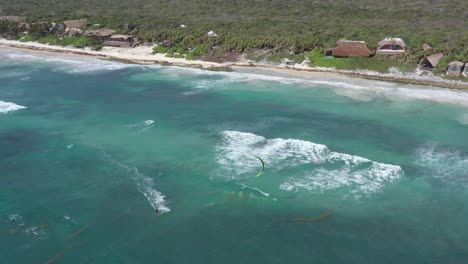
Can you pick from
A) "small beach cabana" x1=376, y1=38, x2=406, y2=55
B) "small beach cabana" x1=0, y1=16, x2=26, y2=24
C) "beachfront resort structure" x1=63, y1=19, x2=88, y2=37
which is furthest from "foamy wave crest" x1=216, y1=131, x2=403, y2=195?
"small beach cabana" x1=0, y1=16, x2=26, y2=24

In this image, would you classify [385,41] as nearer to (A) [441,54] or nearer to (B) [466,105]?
(A) [441,54]

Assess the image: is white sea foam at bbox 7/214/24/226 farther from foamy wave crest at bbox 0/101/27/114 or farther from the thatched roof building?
the thatched roof building

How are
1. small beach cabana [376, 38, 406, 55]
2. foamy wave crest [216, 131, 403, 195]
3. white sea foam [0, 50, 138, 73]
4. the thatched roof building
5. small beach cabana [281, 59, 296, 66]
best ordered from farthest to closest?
white sea foam [0, 50, 138, 73] → small beach cabana [281, 59, 296, 66] → small beach cabana [376, 38, 406, 55] → the thatched roof building → foamy wave crest [216, 131, 403, 195]

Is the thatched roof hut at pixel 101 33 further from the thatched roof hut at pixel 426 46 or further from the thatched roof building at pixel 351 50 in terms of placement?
the thatched roof hut at pixel 426 46

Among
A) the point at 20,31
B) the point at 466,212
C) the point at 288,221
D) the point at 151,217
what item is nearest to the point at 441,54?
the point at 466,212

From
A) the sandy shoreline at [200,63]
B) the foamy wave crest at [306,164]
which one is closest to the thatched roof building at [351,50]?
the sandy shoreline at [200,63]

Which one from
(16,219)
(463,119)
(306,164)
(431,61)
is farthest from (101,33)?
(463,119)
